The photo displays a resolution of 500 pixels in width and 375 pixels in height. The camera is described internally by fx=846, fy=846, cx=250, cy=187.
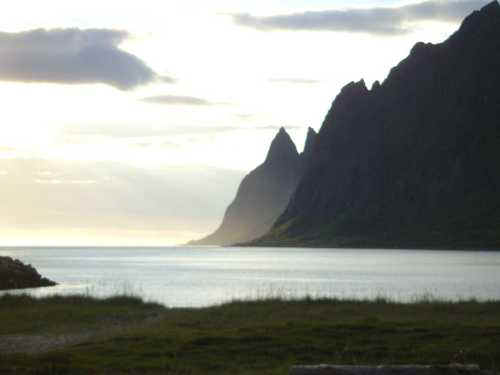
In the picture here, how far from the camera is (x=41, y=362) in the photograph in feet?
96.0

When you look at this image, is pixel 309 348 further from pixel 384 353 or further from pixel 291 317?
pixel 291 317

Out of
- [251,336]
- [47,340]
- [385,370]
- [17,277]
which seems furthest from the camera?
[17,277]

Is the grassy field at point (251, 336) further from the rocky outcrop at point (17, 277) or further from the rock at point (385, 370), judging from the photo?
the rocky outcrop at point (17, 277)

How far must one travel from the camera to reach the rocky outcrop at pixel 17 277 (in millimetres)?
87500

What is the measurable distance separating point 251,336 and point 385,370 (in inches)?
514

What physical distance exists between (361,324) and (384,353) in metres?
6.73

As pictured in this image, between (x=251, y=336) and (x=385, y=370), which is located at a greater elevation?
(x=385, y=370)

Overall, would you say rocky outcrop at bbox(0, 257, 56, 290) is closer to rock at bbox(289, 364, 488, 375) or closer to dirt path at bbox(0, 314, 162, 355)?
dirt path at bbox(0, 314, 162, 355)

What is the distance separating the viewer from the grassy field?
2970cm

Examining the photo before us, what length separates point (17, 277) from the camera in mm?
90812

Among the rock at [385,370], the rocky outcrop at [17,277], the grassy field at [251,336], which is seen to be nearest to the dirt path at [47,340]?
the grassy field at [251,336]

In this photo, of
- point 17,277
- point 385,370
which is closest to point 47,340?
point 385,370

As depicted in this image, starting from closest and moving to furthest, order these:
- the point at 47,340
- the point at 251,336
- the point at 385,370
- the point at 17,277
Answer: the point at 385,370, the point at 251,336, the point at 47,340, the point at 17,277

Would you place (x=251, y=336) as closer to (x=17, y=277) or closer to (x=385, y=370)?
(x=385, y=370)
